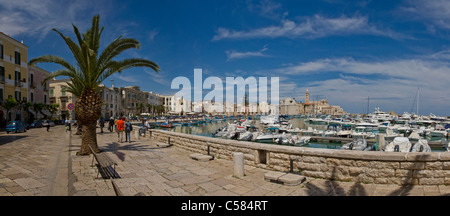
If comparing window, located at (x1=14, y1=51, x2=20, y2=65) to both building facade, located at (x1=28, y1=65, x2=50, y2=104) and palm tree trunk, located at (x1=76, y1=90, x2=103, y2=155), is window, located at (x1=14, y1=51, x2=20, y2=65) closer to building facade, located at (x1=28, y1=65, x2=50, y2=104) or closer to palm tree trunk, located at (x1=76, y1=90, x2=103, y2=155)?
building facade, located at (x1=28, y1=65, x2=50, y2=104)

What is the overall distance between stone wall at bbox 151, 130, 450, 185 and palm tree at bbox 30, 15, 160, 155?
296 inches

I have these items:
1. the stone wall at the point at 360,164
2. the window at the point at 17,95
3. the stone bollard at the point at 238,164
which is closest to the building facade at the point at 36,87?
the window at the point at 17,95

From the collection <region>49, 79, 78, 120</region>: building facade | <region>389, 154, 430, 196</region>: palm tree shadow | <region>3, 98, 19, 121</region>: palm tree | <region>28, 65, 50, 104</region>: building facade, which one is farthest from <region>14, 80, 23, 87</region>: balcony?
<region>389, 154, 430, 196</region>: palm tree shadow

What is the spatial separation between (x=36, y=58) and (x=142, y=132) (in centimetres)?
1009

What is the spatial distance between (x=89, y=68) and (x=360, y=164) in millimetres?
10726

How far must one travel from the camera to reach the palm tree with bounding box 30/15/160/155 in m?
9.38

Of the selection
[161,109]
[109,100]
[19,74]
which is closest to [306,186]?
[19,74]

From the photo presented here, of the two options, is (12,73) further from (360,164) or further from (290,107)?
(290,107)

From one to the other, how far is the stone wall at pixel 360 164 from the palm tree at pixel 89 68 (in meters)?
7.52

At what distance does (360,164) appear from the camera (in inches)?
212

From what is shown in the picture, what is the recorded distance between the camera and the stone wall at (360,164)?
16.3 feet

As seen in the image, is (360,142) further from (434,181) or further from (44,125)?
(44,125)

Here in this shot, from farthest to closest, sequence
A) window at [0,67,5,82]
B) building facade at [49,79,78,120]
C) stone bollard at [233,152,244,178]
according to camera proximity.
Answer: building facade at [49,79,78,120]
window at [0,67,5,82]
stone bollard at [233,152,244,178]

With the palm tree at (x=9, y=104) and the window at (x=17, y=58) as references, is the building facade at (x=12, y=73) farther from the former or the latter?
the palm tree at (x=9, y=104)
